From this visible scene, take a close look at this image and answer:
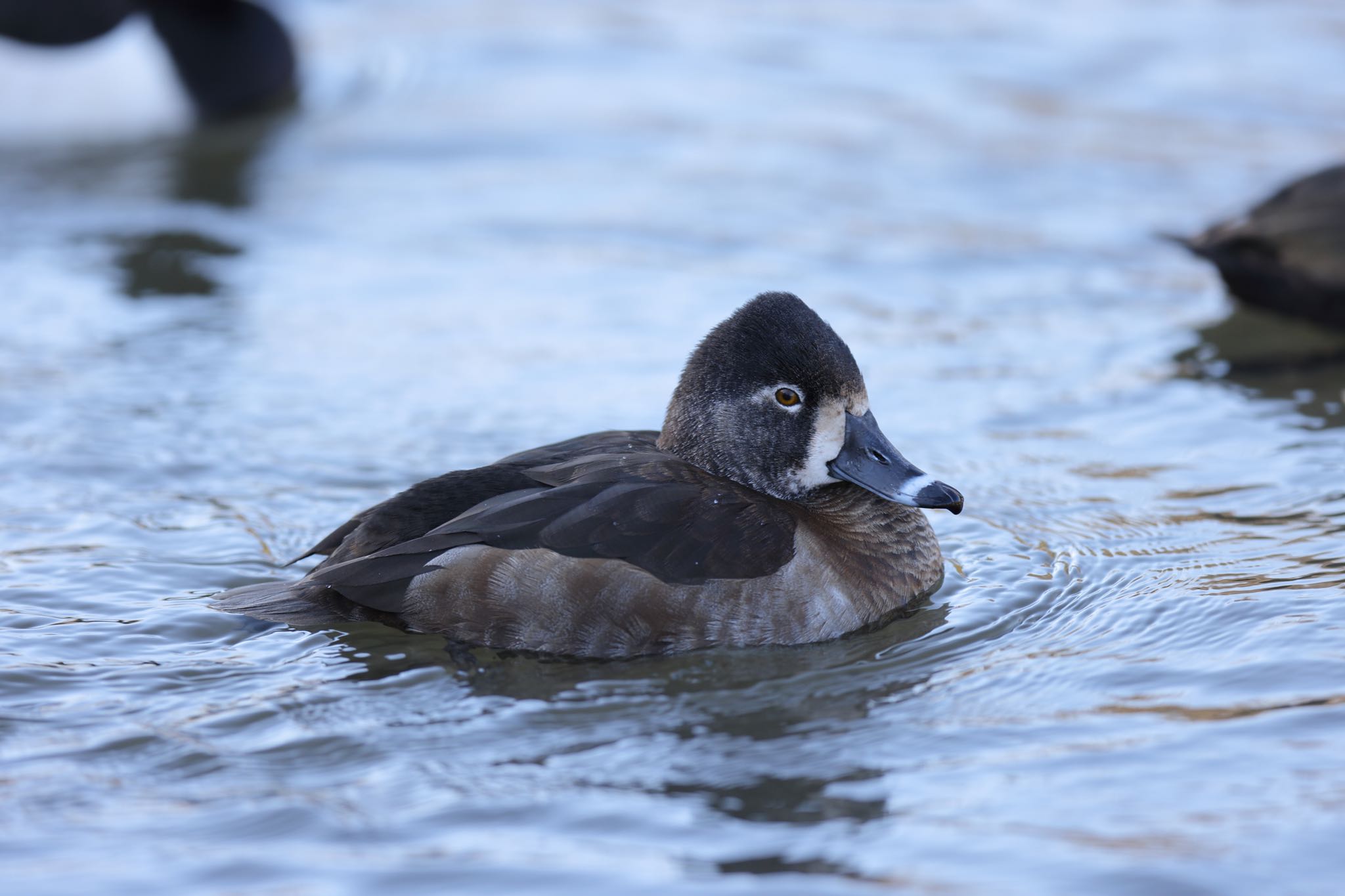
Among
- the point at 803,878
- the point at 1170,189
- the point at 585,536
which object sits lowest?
the point at 803,878

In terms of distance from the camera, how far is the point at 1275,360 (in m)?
7.11

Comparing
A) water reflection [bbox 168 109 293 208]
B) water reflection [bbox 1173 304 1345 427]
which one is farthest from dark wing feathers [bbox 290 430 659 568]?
water reflection [bbox 168 109 293 208]

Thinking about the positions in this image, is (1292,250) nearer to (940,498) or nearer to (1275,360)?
(1275,360)

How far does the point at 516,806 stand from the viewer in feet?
11.9

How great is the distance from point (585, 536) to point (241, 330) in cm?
368

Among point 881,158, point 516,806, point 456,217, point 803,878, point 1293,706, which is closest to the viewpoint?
point 803,878

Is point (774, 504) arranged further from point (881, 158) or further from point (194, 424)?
point (881, 158)

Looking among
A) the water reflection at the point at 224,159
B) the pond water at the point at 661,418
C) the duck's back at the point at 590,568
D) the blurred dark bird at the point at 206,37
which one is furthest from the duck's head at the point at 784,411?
the blurred dark bird at the point at 206,37

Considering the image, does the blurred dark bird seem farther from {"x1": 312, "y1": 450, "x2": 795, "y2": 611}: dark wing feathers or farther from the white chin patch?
the white chin patch

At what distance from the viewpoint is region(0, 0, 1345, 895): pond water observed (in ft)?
11.7

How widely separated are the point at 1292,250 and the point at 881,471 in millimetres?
3306

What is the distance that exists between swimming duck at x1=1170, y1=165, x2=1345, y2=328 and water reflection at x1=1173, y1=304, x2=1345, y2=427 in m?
0.15

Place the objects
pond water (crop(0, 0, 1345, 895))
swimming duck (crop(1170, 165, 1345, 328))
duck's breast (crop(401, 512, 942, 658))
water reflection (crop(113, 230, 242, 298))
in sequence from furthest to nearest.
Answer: water reflection (crop(113, 230, 242, 298)) < swimming duck (crop(1170, 165, 1345, 328)) < duck's breast (crop(401, 512, 942, 658)) < pond water (crop(0, 0, 1345, 895))

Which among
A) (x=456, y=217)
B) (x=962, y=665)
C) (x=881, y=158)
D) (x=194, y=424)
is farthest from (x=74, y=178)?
(x=962, y=665)
